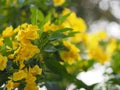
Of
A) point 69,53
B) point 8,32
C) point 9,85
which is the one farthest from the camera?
point 69,53

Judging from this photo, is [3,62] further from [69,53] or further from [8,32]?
[69,53]

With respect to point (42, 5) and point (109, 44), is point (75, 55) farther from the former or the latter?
point (109, 44)

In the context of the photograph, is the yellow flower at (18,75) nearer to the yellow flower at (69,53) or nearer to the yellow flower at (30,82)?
the yellow flower at (30,82)

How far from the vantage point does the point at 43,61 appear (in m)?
1.41

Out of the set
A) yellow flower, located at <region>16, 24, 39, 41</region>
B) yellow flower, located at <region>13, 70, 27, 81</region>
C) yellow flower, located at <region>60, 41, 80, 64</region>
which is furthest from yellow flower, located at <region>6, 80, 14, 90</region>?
yellow flower, located at <region>60, 41, 80, 64</region>

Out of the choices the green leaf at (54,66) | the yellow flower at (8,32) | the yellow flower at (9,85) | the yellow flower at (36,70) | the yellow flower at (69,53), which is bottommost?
the yellow flower at (9,85)

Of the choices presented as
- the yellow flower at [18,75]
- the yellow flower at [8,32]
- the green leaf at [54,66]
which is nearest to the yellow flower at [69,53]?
the green leaf at [54,66]

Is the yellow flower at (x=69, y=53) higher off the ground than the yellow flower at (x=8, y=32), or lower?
higher

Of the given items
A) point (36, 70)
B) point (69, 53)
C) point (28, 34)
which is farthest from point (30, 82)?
point (69, 53)

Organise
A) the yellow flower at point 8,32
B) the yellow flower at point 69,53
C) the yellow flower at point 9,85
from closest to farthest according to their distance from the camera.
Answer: the yellow flower at point 9,85 → the yellow flower at point 8,32 → the yellow flower at point 69,53

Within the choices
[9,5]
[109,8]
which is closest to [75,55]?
[9,5]

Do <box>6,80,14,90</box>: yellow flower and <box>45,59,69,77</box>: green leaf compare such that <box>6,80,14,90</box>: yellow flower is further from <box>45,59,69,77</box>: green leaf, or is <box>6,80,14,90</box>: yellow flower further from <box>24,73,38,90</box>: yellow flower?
<box>45,59,69,77</box>: green leaf

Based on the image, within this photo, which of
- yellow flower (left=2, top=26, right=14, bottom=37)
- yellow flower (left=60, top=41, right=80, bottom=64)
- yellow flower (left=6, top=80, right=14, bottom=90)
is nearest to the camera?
yellow flower (left=6, top=80, right=14, bottom=90)

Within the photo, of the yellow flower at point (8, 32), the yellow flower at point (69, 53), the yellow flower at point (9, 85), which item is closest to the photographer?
the yellow flower at point (9, 85)
